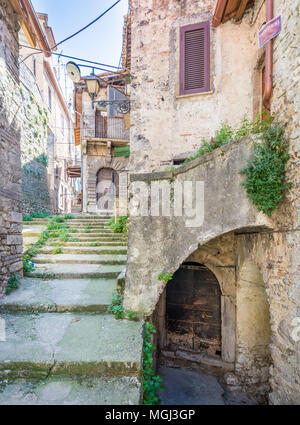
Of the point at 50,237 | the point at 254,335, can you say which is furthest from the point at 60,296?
the point at 254,335

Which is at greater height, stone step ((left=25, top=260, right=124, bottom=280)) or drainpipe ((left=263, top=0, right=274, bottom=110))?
drainpipe ((left=263, top=0, right=274, bottom=110))

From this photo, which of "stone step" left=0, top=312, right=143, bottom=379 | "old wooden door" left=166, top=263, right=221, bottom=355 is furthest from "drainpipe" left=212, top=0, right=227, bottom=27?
"stone step" left=0, top=312, right=143, bottom=379

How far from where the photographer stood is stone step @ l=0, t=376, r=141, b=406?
2.08 metres

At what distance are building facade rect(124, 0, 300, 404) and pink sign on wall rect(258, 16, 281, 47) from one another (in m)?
0.09

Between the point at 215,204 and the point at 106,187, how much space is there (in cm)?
1108

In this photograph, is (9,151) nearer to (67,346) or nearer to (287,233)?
(67,346)

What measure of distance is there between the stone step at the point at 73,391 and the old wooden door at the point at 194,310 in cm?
Answer: 360

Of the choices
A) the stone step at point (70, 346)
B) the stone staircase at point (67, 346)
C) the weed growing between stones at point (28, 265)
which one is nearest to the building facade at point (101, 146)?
the weed growing between stones at point (28, 265)

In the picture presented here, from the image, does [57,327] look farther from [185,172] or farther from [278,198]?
[278,198]

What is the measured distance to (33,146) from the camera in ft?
35.0

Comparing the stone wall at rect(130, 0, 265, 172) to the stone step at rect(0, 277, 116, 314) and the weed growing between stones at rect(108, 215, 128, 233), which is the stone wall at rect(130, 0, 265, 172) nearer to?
the weed growing between stones at rect(108, 215, 128, 233)

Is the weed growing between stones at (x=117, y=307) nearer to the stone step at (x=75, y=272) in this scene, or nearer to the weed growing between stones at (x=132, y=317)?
the weed growing between stones at (x=132, y=317)

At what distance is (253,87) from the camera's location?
16.9ft
